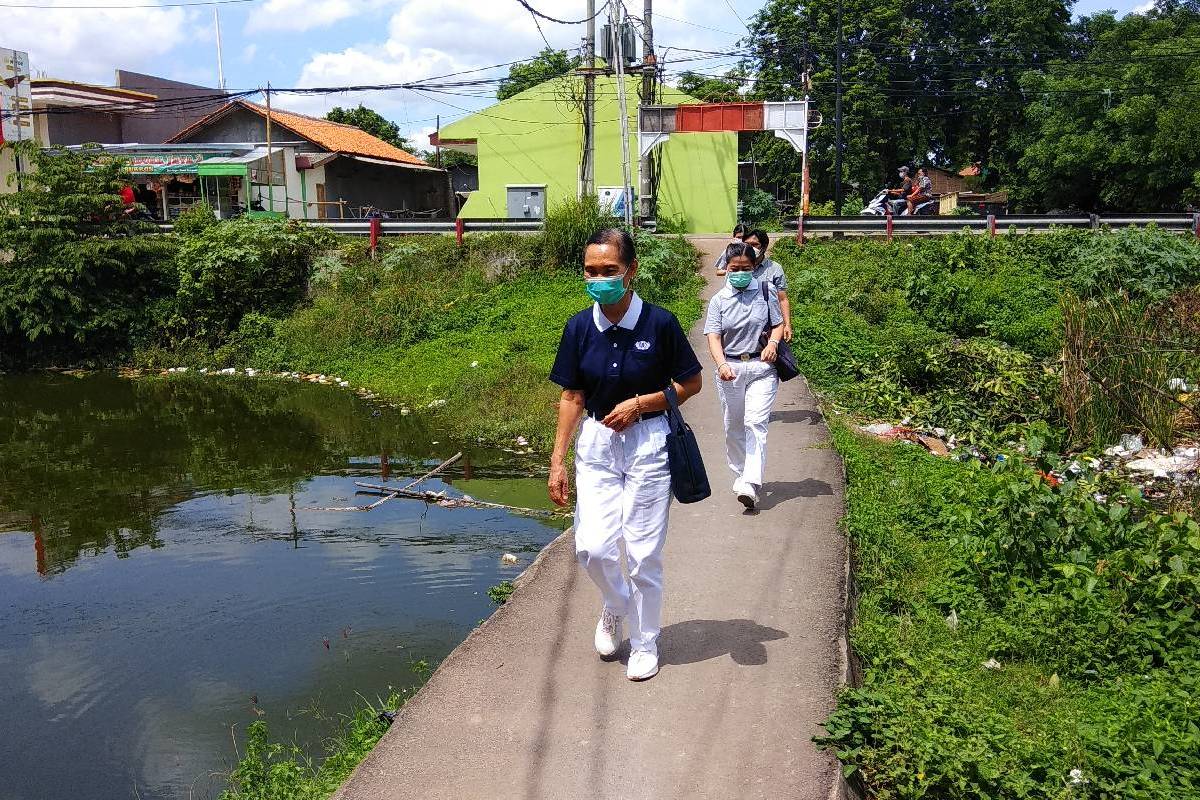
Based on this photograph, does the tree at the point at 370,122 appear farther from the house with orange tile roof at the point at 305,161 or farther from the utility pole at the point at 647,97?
the utility pole at the point at 647,97

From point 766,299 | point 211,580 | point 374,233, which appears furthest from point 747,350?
point 374,233

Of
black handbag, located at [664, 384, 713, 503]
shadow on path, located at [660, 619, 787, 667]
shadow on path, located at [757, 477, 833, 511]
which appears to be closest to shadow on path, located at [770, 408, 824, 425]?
shadow on path, located at [757, 477, 833, 511]

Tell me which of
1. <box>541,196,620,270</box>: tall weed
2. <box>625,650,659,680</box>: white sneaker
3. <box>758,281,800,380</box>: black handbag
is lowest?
<box>625,650,659,680</box>: white sneaker

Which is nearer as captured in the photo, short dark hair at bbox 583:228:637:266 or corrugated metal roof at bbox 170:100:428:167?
short dark hair at bbox 583:228:637:266

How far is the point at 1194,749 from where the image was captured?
163 inches

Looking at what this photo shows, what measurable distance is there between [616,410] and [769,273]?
3371 mm

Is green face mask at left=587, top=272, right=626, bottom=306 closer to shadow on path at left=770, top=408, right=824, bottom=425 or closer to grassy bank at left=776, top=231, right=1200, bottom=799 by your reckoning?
grassy bank at left=776, top=231, right=1200, bottom=799

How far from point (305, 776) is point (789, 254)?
16.9 m

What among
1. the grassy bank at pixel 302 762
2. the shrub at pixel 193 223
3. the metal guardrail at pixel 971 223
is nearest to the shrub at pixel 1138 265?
the metal guardrail at pixel 971 223

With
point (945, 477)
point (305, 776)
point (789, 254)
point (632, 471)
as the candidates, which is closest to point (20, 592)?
point (305, 776)

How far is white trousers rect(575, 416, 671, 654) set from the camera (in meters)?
4.58

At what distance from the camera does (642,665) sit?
187 inches

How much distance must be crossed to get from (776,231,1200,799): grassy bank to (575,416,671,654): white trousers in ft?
3.61

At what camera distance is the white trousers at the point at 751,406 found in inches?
275
